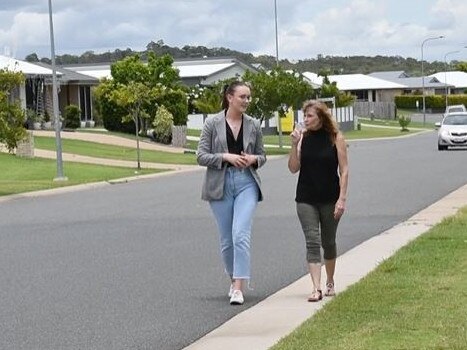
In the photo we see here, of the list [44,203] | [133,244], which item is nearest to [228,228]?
[133,244]

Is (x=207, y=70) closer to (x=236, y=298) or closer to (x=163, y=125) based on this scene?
(x=163, y=125)

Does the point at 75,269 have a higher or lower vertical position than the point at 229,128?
lower

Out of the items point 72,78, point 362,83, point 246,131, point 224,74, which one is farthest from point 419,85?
point 246,131

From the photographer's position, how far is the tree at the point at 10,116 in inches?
1078

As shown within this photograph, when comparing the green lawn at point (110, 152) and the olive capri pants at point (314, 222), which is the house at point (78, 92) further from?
the olive capri pants at point (314, 222)

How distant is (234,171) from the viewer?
32.6ft

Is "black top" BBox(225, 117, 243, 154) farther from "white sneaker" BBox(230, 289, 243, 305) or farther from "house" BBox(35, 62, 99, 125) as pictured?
"house" BBox(35, 62, 99, 125)

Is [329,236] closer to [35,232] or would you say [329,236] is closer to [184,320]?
[184,320]

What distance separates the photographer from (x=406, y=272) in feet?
36.0

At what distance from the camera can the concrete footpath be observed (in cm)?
834

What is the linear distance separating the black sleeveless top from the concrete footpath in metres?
0.93

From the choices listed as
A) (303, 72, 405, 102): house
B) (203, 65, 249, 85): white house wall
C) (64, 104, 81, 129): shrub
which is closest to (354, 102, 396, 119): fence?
(303, 72, 405, 102): house

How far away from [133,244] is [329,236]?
5.66 metres

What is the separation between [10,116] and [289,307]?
1932 cm
